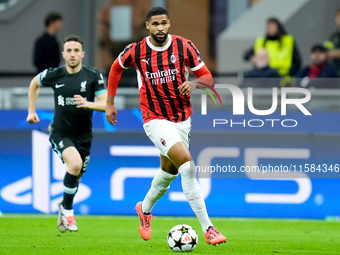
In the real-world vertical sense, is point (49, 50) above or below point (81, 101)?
above

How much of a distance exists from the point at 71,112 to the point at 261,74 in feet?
9.70

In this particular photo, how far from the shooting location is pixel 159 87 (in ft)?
26.4

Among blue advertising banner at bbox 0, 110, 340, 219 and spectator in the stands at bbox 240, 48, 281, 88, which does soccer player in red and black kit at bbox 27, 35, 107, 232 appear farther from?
spectator in the stands at bbox 240, 48, 281, 88

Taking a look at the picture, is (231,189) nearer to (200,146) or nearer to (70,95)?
(200,146)

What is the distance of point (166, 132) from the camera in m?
7.88

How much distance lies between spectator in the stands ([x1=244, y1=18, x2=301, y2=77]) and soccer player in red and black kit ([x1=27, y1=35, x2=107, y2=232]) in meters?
3.46

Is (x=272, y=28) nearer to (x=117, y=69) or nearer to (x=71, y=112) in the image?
(x=71, y=112)

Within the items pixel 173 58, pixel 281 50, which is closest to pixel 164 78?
pixel 173 58

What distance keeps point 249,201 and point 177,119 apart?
10.1ft

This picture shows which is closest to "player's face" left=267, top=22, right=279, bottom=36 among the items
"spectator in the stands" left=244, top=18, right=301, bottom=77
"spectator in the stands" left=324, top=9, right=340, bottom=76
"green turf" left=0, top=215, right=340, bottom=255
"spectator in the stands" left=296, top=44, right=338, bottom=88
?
"spectator in the stands" left=244, top=18, right=301, bottom=77

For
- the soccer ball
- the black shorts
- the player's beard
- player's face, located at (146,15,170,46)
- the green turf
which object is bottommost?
the green turf

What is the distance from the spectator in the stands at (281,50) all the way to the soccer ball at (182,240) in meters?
4.88

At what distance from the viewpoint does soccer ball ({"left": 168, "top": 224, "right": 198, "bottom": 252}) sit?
7.62m

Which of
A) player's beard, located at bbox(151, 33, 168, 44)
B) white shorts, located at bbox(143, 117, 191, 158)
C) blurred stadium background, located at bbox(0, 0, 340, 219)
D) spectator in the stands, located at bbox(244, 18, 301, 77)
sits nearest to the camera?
white shorts, located at bbox(143, 117, 191, 158)
